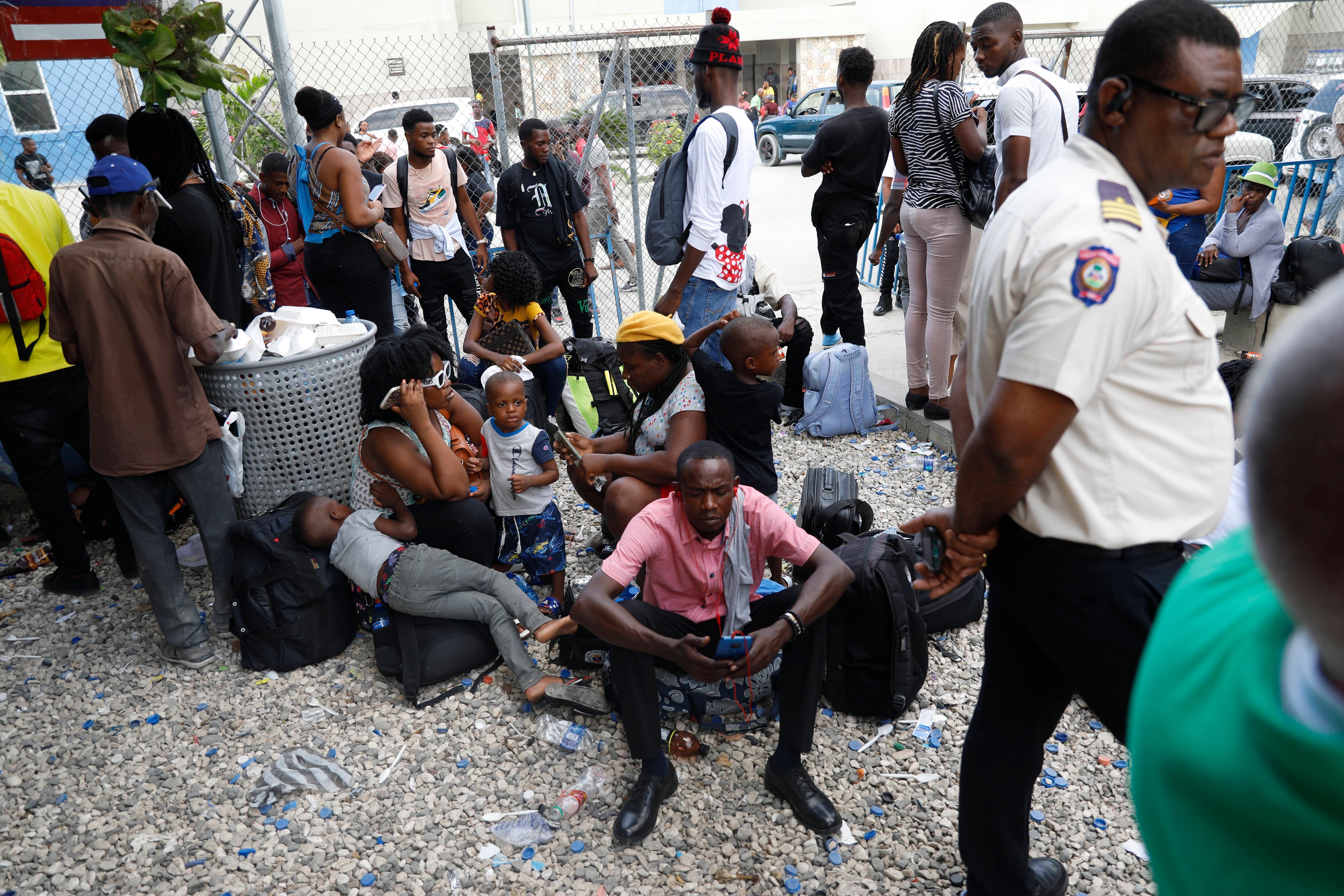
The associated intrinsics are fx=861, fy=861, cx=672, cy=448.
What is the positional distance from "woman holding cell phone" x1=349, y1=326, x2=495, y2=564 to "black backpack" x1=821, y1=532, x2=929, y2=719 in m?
1.61

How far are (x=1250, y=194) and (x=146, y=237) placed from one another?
22.0 ft

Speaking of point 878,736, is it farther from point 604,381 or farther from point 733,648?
point 604,381

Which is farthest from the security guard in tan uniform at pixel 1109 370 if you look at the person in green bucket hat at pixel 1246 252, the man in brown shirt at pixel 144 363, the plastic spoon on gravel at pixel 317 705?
the person in green bucket hat at pixel 1246 252

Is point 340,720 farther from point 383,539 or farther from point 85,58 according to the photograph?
point 85,58

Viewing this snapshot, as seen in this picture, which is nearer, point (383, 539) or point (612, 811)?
point (612, 811)

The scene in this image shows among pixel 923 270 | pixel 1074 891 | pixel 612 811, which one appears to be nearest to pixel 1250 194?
pixel 923 270

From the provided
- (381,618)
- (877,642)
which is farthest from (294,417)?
(877,642)

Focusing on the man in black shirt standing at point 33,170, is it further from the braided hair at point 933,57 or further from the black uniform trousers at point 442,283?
the braided hair at point 933,57

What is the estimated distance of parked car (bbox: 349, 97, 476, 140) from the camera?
14.0 meters

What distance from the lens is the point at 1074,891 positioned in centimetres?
246

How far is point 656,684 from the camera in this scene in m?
2.83

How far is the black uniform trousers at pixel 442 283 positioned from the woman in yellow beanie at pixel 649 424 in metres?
3.19

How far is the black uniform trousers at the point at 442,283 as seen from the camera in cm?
656

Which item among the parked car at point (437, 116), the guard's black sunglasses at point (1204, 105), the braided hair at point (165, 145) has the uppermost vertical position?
the parked car at point (437, 116)
